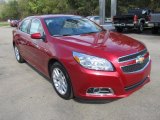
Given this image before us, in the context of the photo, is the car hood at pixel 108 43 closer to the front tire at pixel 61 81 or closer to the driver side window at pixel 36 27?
the front tire at pixel 61 81

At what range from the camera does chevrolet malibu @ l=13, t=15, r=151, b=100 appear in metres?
4.13

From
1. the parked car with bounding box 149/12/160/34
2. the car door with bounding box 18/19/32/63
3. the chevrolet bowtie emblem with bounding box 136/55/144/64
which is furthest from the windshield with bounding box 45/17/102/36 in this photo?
the parked car with bounding box 149/12/160/34

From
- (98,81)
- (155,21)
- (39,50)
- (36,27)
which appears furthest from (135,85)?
(155,21)

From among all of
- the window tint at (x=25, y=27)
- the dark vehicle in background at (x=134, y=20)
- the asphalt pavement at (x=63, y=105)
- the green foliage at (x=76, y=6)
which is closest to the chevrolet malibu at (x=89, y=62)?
the asphalt pavement at (x=63, y=105)

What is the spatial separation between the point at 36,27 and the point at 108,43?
216 centimetres

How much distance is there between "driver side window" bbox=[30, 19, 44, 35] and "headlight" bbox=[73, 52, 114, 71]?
1697mm

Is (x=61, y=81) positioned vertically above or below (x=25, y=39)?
below

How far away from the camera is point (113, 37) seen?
5.27 metres

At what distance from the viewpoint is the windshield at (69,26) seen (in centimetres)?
550

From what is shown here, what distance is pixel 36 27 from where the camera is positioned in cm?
613

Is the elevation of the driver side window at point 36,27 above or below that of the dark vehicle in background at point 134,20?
above

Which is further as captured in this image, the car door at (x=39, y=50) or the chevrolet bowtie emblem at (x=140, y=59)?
the car door at (x=39, y=50)

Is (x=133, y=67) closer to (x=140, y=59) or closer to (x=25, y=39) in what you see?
(x=140, y=59)

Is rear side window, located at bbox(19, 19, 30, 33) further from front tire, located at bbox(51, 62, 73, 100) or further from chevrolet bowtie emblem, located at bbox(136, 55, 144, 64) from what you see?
chevrolet bowtie emblem, located at bbox(136, 55, 144, 64)
